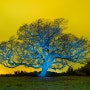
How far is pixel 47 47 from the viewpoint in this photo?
26.2m

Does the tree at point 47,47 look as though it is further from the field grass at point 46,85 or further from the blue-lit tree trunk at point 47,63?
the field grass at point 46,85

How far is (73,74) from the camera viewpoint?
95.2ft

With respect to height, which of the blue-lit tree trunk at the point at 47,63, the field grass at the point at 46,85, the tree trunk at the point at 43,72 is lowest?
the field grass at the point at 46,85

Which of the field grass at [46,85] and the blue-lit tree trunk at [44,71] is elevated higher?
the blue-lit tree trunk at [44,71]

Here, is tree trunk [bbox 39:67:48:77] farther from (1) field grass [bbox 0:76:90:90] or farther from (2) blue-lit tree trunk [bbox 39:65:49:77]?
(1) field grass [bbox 0:76:90:90]

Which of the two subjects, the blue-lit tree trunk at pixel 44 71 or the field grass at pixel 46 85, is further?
the blue-lit tree trunk at pixel 44 71

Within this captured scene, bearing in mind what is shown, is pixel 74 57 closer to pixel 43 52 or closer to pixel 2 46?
pixel 43 52

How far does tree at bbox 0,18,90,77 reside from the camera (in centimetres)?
2584

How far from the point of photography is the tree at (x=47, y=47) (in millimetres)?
25844

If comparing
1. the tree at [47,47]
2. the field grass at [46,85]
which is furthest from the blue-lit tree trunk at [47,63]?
the field grass at [46,85]

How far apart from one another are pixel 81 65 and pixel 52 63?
110 inches

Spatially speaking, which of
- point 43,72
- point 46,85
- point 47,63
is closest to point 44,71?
point 43,72

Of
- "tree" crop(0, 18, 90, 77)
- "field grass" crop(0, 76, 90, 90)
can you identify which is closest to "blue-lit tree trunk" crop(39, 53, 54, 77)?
"tree" crop(0, 18, 90, 77)

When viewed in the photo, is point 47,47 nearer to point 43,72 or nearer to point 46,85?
point 43,72
